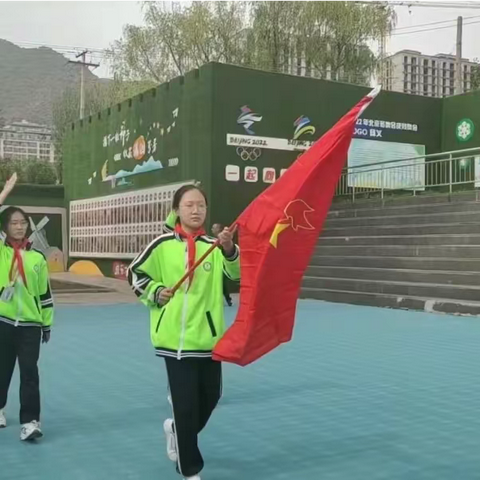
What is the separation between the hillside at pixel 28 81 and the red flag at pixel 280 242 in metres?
120

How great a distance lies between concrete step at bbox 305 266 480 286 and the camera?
1298 cm

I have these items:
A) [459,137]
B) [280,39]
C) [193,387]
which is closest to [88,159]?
[280,39]

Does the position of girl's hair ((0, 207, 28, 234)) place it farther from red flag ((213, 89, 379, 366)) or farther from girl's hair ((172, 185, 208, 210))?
red flag ((213, 89, 379, 366))

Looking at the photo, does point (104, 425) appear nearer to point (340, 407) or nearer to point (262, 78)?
point (340, 407)

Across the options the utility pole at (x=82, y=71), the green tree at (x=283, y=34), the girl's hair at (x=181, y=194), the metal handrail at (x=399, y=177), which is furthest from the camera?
the utility pole at (x=82, y=71)

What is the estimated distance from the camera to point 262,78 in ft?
60.7

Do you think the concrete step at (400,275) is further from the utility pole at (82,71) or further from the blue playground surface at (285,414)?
the utility pole at (82,71)

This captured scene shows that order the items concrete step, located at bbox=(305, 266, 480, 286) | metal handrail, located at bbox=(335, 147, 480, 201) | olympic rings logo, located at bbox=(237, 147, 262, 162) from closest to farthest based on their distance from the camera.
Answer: concrete step, located at bbox=(305, 266, 480, 286), olympic rings logo, located at bbox=(237, 147, 262, 162), metal handrail, located at bbox=(335, 147, 480, 201)

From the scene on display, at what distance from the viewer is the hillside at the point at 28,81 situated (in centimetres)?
12644

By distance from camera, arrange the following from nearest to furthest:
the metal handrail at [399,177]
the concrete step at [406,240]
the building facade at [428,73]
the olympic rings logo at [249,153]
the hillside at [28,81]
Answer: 1. the concrete step at [406,240]
2. the olympic rings logo at [249,153]
3. the metal handrail at [399,177]
4. the building facade at [428,73]
5. the hillside at [28,81]

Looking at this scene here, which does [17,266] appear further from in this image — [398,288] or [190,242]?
[398,288]

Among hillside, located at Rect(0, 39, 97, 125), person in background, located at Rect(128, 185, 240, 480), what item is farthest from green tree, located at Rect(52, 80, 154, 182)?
hillside, located at Rect(0, 39, 97, 125)

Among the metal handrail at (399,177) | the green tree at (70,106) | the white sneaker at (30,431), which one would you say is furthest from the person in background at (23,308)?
the green tree at (70,106)

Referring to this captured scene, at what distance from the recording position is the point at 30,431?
14.8 feet
